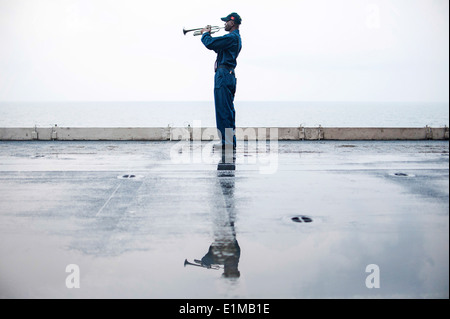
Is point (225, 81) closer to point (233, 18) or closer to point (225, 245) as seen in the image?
point (233, 18)

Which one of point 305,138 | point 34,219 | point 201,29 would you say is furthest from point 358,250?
point 305,138

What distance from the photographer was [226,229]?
9.74 ft

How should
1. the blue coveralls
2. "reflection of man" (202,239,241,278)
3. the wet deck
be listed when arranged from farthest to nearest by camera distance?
the blue coveralls < "reflection of man" (202,239,241,278) < the wet deck

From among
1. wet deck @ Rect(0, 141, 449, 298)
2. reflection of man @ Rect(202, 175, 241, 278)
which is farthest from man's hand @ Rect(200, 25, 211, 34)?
reflection of man @ Rect(202, 175, 241, 278)

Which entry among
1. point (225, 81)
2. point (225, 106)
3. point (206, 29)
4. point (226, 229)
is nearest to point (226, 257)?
point (226, 229)

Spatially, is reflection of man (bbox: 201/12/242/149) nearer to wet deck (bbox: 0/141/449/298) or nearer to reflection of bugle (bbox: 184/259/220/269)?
wet deck (bbox: 0/141/449/298)

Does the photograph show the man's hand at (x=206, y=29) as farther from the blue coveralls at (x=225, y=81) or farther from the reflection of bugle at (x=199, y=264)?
the reflection of bugle at (x=199, y=264)

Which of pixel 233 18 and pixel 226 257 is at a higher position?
pixel 233 18

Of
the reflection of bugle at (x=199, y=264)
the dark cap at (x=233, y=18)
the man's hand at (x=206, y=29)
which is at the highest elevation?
the dark cap at (x=233, y=18)

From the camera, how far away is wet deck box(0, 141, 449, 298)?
2127 mm

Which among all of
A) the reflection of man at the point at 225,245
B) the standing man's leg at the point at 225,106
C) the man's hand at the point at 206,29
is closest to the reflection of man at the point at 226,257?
the reflection of man at the point at 225,245

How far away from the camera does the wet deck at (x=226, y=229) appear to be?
213cm

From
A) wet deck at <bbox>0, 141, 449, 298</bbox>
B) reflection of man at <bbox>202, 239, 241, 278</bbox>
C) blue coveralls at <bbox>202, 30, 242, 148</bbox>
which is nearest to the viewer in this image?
wet deck at <bbox>0, 141, 449, 298</bbox>
